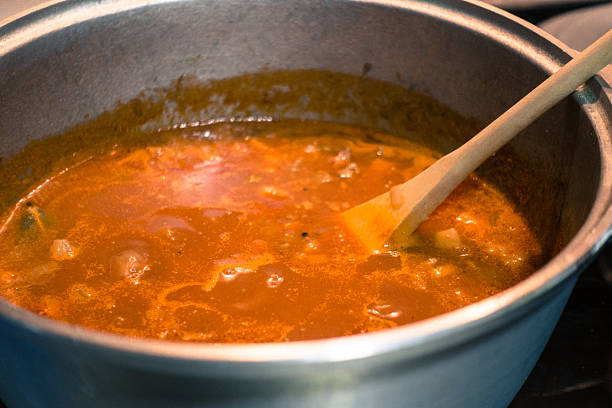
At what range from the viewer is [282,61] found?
1817 millimetres

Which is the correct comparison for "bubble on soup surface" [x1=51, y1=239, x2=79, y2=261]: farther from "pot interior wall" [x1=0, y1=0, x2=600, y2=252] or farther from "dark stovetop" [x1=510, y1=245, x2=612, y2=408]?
"dark stovetop" [x1=510, y1=245, x2=612, y2=408]

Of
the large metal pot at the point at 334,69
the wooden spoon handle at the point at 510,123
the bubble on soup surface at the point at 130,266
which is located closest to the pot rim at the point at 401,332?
the large metal pot at the point at 334,69

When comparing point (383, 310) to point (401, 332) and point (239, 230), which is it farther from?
point (401, 332)

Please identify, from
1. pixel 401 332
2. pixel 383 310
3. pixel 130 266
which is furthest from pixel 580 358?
pixel 130 266

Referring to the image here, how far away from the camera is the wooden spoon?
1195 millimetres

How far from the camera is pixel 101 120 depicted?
1734 millimetres

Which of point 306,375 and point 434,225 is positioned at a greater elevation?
point 306,375

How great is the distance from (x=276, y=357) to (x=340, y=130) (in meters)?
1.28

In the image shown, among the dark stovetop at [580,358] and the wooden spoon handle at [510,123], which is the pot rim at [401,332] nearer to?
the wooden spoon handle at [510,123]

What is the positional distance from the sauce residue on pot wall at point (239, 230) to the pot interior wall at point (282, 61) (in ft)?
0.18

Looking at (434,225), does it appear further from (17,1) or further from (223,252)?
(17,1)

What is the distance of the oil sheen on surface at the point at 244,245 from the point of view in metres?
1.24

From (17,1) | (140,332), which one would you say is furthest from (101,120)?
(140,332)

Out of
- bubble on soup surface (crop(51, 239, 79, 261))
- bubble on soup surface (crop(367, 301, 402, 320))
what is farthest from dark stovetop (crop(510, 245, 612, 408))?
bubble on soup surface (crop(51, 239, 79, 261))
